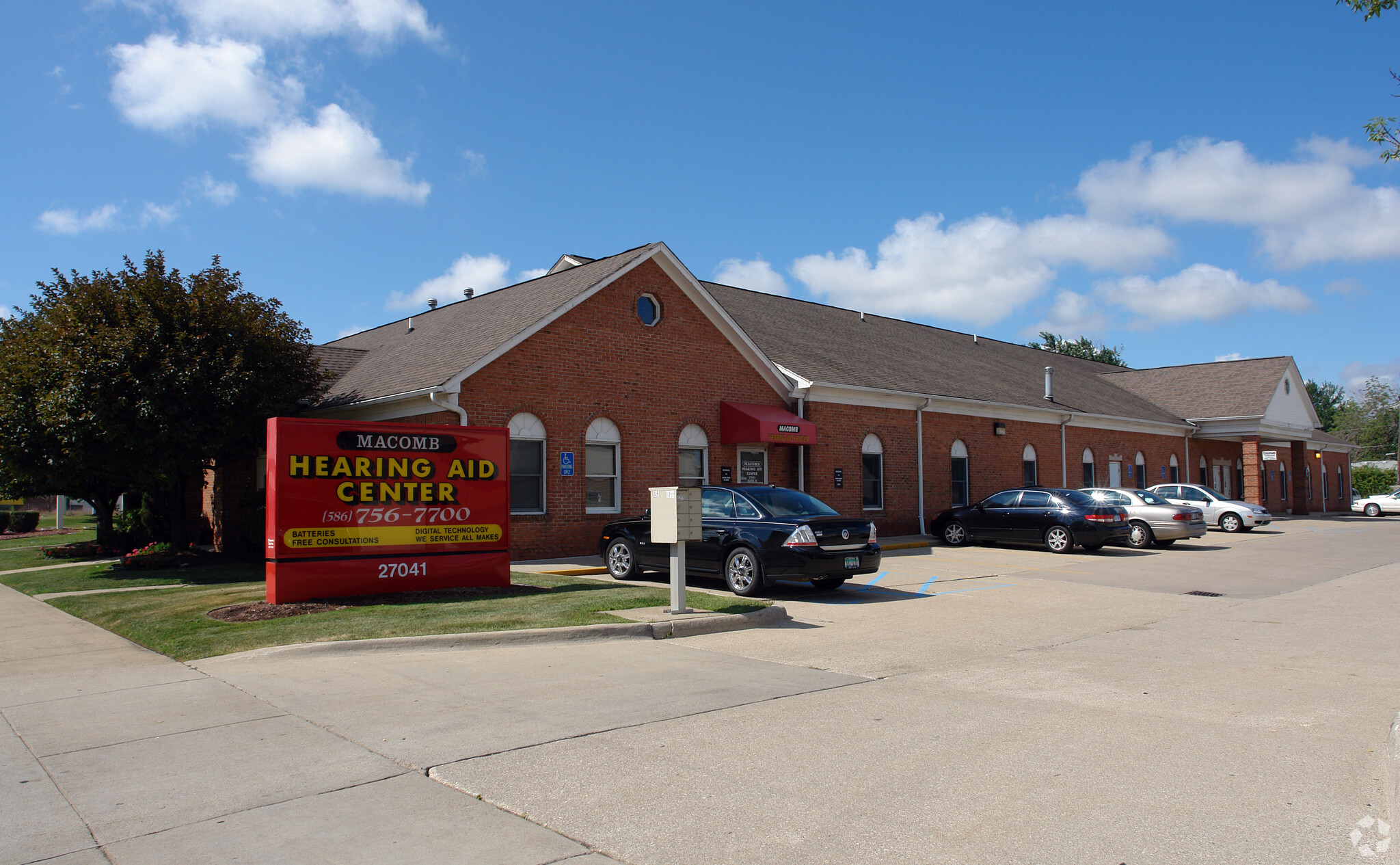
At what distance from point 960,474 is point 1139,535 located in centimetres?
551

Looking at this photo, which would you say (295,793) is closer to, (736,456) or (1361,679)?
(1361,679)

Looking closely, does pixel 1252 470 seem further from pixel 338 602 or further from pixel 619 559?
pixel 338 602

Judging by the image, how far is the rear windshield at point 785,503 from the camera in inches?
535

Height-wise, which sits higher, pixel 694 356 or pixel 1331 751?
pixel 694 356

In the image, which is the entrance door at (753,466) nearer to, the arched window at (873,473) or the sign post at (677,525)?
the arched window at (873,473)

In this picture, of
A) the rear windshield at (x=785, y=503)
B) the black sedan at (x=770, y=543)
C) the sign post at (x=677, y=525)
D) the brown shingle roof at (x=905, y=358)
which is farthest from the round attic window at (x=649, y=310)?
the sign post at (x=677, y=525)

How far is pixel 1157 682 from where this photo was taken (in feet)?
25.4

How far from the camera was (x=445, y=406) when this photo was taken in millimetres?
16047

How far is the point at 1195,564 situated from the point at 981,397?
995 centimetres

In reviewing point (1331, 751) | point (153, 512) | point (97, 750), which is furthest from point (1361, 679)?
point (153, 512)

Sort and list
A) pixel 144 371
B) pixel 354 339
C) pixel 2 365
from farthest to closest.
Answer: pixel 354 339, pixel 2 365, pixel 144 371

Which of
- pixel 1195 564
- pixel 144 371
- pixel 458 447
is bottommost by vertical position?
pixel 1195 564

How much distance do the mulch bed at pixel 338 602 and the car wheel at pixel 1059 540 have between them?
41.6 ft

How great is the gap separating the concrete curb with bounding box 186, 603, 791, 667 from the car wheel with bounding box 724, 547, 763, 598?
7.36ft
